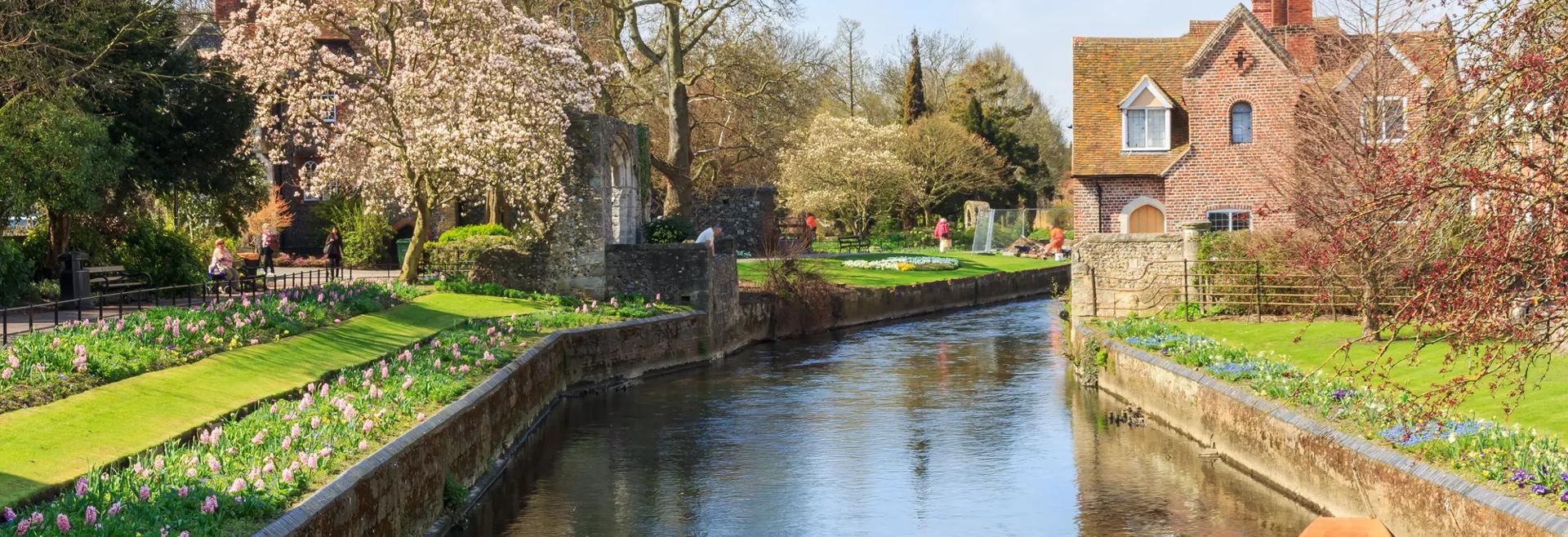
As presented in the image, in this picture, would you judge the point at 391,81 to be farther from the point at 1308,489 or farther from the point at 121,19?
the point at 1308,489

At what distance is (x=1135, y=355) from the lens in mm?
22625

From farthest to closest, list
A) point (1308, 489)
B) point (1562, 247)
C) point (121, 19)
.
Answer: point (121, 19), point (1308, 489), point (1562, 247)

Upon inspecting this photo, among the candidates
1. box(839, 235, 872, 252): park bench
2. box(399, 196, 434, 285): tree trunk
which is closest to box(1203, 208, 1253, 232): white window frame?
box(839, 235, 872, 252): park bench

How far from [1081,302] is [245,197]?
18.3 m

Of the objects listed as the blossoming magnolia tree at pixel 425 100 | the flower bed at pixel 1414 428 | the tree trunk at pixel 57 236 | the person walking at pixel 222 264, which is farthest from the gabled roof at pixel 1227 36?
the tree trunk at pixel 57 236

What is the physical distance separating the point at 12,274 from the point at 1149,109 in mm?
28841

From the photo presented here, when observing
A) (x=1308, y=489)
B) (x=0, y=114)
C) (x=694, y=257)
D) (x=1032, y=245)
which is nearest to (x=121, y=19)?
(x=0, y=114)

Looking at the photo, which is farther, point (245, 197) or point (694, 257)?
point (245, 197)

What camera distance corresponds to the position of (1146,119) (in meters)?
42.1

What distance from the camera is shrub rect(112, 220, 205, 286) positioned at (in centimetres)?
2975

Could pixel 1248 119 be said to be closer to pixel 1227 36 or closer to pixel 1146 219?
pixel 1227 36

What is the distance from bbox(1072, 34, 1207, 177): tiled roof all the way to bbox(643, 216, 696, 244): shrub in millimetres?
11891

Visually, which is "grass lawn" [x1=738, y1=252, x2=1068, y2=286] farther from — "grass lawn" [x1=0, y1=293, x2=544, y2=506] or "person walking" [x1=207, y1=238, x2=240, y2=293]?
"grass lawn" [x1=0, y1=293, x2=544, y2=506]

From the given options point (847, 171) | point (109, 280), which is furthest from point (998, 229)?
point (109, 280)
